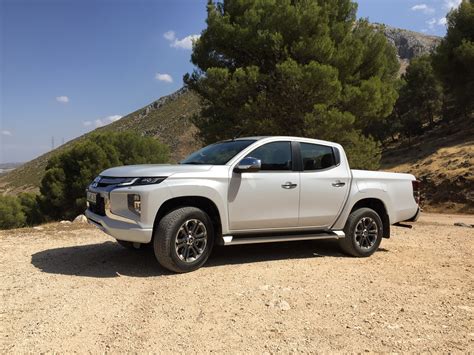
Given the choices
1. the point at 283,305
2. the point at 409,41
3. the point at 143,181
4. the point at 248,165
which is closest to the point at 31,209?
the point at 143,181

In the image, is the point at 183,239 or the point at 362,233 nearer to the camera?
the point at 183,239

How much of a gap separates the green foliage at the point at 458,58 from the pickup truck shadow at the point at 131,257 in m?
23.7

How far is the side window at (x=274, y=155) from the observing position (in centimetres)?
599

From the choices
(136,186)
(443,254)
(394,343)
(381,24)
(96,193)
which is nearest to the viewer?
(394,343)

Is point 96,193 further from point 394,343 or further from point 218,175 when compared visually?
point 394,343

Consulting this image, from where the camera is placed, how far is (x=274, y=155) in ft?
20.1

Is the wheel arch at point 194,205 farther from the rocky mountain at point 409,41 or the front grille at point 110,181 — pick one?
the rocky mountain at point 409,41

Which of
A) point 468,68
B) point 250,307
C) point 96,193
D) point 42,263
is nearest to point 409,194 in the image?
point 250,307

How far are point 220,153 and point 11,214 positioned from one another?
28.2 m

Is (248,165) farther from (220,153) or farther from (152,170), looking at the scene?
(152,170)

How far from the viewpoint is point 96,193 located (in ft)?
18.2

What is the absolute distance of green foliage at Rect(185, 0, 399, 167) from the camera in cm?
1536

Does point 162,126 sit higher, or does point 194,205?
point 162,126

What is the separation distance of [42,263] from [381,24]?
1876 cm
